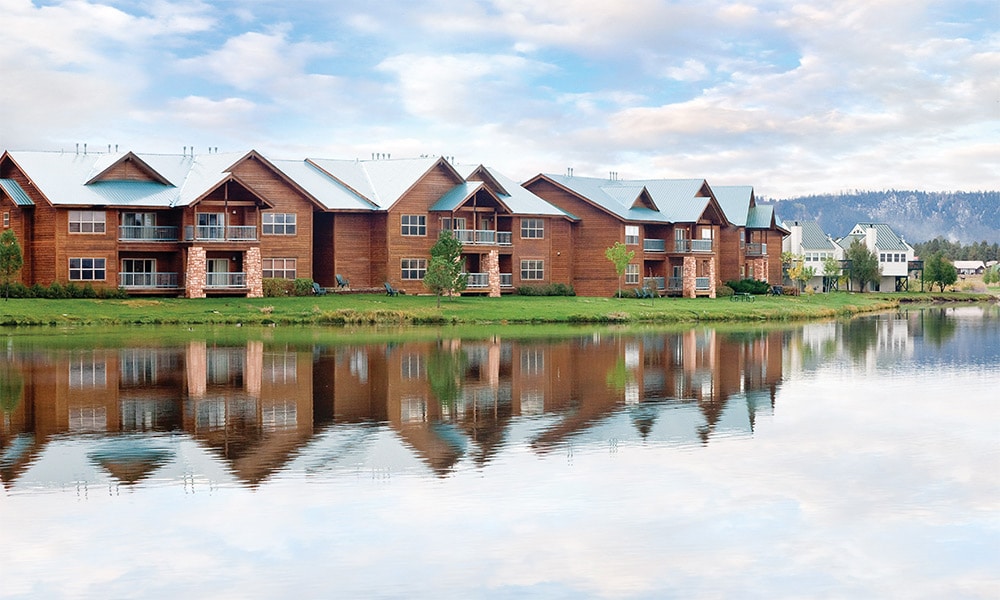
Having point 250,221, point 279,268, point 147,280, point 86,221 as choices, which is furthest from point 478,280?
point 86,221

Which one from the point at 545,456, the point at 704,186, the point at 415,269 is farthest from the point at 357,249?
the point at 545,456

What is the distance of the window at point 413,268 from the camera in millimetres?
73438

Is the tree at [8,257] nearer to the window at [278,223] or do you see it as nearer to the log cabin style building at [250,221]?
the log cabin style building at [250,221]

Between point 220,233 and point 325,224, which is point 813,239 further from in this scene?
point 220,233

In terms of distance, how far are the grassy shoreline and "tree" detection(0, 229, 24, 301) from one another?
92.2 inches

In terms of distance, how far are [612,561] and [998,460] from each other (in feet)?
31.9

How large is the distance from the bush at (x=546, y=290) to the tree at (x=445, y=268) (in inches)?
325

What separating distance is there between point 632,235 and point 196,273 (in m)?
33.0

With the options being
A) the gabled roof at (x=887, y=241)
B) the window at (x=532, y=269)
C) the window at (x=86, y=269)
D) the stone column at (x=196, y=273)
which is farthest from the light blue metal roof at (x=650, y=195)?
the gabled roof at (x=887, y=241)

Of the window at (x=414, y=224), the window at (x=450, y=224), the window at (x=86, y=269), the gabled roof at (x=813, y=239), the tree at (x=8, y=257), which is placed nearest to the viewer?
the tree at (x=8, y=257)

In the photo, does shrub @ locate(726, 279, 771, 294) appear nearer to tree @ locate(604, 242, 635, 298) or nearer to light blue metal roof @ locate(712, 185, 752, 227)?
light blue metal roof @ locate(712, 185, 752, 227)

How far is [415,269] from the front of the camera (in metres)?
73.8

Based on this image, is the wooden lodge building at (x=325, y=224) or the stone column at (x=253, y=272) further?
the stone column at (x=253, y=272)

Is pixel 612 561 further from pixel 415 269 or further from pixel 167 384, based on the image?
pixel 415 269
